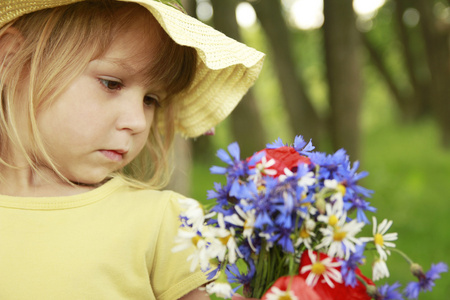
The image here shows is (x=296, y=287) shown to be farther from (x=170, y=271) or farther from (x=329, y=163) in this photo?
(x=170, y=271)

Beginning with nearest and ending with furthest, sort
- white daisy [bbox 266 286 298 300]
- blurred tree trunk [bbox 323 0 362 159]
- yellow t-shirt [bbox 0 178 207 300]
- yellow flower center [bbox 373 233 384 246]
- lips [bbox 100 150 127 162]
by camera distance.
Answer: white daisy [bbox 266 286 298 300] → yellow flower center [bbox 373 233 384 246] → yellow t-shirt [bbox 0 178 207 300] → lips [bbox 100 150 127 162] → blurred tree trunk [bbox 323 0 362 159]

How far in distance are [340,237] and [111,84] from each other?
113cm

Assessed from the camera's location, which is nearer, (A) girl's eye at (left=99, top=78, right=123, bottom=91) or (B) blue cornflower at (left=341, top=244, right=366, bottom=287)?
(B) blue cornflower at (left=341, top=244, right=366, bottom=287)

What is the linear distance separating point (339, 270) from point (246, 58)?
1074mm

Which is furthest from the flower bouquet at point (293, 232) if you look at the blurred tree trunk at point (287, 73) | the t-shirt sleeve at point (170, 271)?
the blurred tree trunk at point (287, 73)

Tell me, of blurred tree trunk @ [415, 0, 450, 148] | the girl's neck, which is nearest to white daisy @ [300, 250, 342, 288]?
the girl's neck

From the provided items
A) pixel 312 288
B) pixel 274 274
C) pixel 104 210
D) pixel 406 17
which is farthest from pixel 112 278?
pixel 406 17

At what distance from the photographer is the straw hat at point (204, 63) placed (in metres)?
2.01

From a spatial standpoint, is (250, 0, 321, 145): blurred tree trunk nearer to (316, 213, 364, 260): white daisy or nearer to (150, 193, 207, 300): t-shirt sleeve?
(150, 193, 207, 300): t-shirt sleeve

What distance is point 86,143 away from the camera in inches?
81.0

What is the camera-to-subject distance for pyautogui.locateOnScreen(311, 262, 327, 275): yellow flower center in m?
1.42

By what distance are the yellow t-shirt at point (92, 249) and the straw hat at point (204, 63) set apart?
0.60m

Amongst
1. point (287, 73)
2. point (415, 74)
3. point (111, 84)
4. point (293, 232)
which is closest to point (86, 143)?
point (111, 84)

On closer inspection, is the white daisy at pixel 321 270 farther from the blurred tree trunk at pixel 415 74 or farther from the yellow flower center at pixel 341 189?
the blurred tree trunk at pixel 415 74
